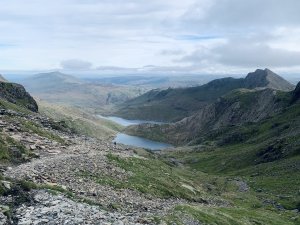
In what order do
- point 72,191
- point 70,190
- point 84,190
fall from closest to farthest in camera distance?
point 72,191, point 70,190, point 84,190

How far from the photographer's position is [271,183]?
126062 mm

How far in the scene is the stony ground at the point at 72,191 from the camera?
110ft

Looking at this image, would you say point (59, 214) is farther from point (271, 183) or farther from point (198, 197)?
point (271, 183)

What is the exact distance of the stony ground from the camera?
3353cm

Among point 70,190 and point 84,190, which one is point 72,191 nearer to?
point 70,190

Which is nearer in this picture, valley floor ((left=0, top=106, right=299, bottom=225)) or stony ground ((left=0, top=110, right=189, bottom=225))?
stony ground ((left=0, top=110, right=189, bottom=225))

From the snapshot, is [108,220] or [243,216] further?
[243,216]

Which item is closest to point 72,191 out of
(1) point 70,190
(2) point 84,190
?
(1) point 70,190

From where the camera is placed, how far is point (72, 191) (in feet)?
138

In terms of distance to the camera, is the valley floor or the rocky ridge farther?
the valley floor

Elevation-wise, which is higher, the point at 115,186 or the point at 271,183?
the point at 115,186

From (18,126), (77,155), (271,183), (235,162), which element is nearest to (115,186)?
(77,155)

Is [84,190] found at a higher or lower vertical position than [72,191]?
lower

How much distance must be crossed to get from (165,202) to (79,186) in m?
13.7
